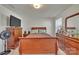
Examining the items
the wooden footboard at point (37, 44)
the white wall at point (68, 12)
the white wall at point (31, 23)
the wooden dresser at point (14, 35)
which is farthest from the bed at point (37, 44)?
the white wall at point (68, 12)

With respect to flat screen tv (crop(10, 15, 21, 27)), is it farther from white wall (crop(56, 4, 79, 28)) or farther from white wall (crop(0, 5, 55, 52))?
white wall (crop(56, 4, 79, 28))

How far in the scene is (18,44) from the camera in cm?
296

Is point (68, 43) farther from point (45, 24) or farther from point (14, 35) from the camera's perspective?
point (14, 35)

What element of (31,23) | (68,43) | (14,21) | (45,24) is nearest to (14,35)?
(14,21)

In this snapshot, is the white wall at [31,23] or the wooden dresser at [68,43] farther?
the white wall at [31,23]

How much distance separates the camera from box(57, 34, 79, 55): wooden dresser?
2538 millimetres

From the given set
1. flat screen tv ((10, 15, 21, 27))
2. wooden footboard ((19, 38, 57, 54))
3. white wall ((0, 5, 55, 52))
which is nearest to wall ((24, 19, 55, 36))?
white wall ((0, 5, 55, 52))

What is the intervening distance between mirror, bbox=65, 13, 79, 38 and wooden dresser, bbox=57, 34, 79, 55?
0.40 ft

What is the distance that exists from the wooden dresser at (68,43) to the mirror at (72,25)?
0.12m

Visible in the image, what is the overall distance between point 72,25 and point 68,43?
406mm

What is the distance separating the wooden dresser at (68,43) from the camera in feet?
8.33

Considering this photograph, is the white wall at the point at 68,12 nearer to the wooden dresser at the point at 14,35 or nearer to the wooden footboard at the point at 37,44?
the wooden footboard at the point at 37,44
